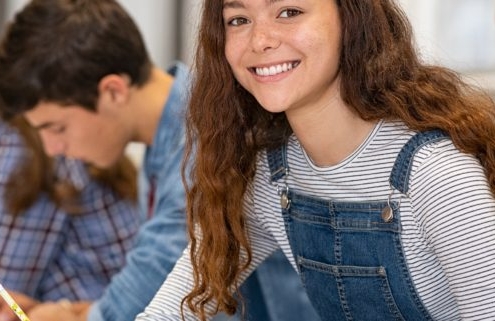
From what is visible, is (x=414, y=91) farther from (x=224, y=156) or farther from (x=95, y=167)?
(x=95, y=167)

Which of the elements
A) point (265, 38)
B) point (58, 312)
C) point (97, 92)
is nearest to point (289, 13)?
point (265, 38)

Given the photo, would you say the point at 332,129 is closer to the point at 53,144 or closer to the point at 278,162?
the point at 278,162

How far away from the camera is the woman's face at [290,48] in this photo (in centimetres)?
112

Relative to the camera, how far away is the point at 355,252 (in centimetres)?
115

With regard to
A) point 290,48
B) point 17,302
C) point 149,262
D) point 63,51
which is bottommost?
point 17,302

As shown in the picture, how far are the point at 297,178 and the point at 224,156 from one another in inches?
3.5

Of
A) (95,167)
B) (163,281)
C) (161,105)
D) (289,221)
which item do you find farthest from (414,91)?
(95,167)

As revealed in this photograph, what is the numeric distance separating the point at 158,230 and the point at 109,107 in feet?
0.86

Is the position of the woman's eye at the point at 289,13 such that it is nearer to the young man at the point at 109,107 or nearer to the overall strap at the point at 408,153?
the overall strap at the point at 408,153

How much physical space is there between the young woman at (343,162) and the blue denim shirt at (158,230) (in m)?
0.13

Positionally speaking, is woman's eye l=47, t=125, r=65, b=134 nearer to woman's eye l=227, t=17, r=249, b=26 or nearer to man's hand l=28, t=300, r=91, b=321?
man's hand l=28, t=300, r=91, b=321

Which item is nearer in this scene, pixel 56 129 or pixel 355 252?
pixel 355 252

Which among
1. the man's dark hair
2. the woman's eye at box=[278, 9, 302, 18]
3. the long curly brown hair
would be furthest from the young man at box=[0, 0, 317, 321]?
the woman's eye at box=[278, 9, 302, 18]

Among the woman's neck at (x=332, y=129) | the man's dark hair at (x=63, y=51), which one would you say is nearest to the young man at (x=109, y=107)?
the man's dark hair at (x=63, y=51)
